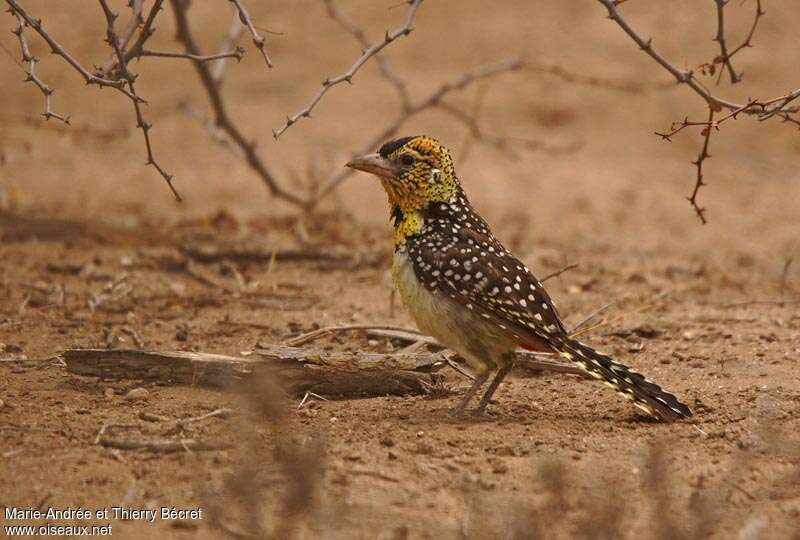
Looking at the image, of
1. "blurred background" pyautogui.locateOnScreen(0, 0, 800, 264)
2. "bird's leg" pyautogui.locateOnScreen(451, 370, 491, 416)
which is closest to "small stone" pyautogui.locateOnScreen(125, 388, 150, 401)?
"bird's leg" pyautogui.locateOnScreen(451, 370, 491, 416)

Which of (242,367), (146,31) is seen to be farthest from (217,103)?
(242,367)

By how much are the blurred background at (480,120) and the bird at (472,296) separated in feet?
12.7

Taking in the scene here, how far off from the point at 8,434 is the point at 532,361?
8.02 ft

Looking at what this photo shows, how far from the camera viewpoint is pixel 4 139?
10.4m

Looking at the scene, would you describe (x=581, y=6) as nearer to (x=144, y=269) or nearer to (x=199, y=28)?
(x=199, y=28)

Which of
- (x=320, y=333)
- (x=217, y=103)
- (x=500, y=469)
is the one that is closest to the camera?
(x=500, y=469)

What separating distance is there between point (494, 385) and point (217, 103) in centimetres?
361

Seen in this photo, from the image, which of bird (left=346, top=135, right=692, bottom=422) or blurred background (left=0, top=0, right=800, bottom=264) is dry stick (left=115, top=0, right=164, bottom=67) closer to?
bird (left=346, top=135, right=692, bottom=422)

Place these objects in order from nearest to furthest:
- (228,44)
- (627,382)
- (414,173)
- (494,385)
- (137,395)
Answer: (627,382) < (137,395) < (494,385) < (414,173) < (228,44)

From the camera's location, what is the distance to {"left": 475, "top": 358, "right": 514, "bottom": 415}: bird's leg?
5.38 metres

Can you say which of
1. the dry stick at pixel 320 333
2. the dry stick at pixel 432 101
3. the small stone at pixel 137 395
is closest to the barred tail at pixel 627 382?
the dry stick at pixel 320 333

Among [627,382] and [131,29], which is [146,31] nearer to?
[131,29]

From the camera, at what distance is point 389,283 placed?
25.3 feet

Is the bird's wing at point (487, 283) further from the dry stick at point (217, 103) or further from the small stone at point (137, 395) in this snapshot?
the dry stick at point (217, 103)
